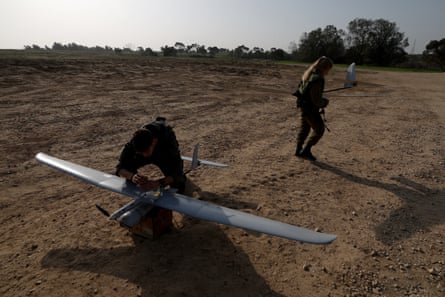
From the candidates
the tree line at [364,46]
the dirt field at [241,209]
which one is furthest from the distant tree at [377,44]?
the dirt field at [241,209]

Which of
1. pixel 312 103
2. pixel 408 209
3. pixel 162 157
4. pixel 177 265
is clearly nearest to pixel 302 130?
pixel 312 103

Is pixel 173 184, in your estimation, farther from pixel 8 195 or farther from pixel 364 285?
pixel 8 195

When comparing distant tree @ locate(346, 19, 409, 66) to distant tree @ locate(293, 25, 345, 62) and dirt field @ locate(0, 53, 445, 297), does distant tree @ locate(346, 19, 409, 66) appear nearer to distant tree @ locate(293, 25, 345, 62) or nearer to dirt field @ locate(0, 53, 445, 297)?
distant tree @ locate(293, 25, 345, 62)

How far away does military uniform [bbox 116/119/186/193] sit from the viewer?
449 centimetres

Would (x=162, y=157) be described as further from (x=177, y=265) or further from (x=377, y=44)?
(x=377, y=44)

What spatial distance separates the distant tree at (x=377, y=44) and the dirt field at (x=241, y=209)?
64.3 metres

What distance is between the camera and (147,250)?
4.25m

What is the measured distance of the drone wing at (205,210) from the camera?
329 cm

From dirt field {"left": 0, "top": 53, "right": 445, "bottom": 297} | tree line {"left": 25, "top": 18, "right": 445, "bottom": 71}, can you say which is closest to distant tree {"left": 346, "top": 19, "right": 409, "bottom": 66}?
tree line {"left": 25, "top": 18, "right": 445, "bottom": 71}

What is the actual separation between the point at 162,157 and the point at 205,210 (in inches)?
57.5

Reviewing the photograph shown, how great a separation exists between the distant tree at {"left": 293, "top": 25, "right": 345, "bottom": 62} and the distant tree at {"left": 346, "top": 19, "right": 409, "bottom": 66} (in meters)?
2.97

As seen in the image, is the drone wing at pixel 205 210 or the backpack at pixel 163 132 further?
the backpack at pixel 163 132

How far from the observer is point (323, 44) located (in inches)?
2726

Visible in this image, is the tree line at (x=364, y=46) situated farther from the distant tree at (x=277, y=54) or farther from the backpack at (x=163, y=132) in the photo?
the backpack at (x=163, y=132)
